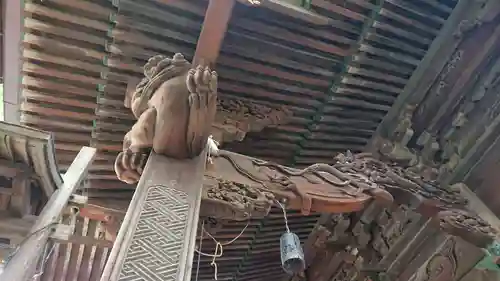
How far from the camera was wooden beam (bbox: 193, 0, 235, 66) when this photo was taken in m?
3.69

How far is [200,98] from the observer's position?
110 inches

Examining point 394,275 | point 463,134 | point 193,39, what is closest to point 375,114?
point 463,134

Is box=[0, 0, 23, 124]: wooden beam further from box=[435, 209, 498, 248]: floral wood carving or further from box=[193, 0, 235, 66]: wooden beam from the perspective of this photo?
box=[435, 209, 498, 248]: floral wood carving

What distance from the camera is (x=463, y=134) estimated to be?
485 centimetres

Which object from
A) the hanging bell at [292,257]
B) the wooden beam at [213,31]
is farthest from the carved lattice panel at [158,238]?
the wooden beam at [213,31]

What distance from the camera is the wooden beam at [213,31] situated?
3689 millimetres

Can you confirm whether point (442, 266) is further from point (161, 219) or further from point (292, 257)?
point (161, 219)

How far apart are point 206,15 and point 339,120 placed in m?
1.97

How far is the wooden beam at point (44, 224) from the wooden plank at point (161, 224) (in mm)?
1498

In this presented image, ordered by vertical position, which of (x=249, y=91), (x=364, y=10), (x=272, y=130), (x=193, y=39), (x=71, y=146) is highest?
(x=364, y=10)

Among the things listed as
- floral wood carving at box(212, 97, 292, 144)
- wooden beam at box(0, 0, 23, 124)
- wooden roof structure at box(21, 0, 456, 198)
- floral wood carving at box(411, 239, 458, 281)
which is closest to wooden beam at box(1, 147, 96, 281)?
wooden roof structure at box(21, 0, 456, 198)

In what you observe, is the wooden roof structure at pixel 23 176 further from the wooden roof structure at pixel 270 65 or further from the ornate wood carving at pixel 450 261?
the ornate wood carving at pixel 450 261

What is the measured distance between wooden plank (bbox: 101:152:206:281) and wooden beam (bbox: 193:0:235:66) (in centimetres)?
107

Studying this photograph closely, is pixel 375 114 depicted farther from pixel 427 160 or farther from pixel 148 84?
pixel 148 84
